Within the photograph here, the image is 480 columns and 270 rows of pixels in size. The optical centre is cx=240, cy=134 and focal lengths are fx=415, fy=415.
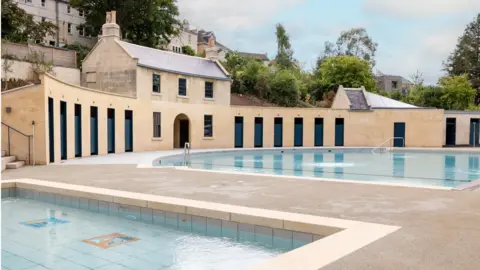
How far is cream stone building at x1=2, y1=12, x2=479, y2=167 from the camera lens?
12.9m

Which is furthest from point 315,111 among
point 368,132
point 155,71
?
point 155,71

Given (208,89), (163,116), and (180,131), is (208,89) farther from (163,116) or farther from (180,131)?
(163,116)

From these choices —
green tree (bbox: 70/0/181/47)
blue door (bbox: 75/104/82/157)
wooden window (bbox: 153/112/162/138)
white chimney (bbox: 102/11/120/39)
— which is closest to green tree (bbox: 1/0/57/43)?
green tree (bbox: 70/0/181/47)

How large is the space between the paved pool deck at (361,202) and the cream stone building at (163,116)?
247 centimetres

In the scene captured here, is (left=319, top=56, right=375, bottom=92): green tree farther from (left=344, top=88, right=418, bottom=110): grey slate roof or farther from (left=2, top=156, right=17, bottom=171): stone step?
(left=2, top=156, right=17, bottom=171): stone step

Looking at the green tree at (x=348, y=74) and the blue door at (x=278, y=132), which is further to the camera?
the green tree at (x=348, y=74)

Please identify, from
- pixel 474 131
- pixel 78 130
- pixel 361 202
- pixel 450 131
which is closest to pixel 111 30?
pixel 78 130

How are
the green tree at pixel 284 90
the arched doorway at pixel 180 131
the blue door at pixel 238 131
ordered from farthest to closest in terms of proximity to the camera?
the green tree at pixel 284 90, the blue door at pixel 238 131, the arched doorway at pixel 180 131

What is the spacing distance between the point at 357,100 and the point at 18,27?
79.5ft

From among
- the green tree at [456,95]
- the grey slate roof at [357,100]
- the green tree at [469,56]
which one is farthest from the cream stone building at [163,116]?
the green tree at [469,56]

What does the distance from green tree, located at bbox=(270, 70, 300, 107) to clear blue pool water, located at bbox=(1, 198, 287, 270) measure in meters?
27.6

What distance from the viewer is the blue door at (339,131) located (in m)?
27.4

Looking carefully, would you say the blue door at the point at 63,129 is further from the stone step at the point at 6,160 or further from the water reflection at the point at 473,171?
the water reflection at the point at 473,171

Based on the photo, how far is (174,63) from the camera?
24.1m
